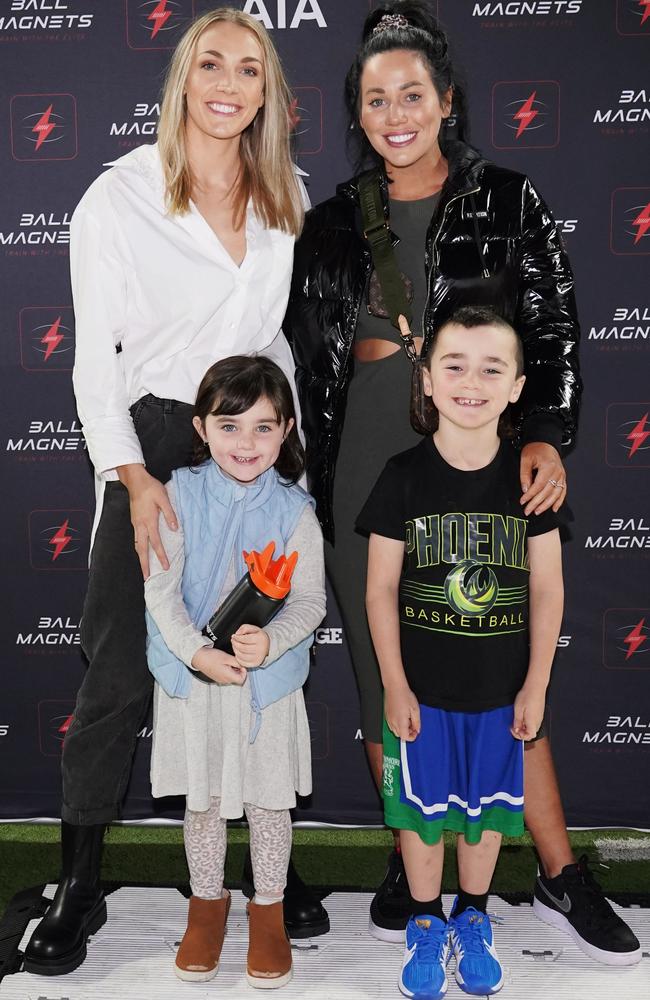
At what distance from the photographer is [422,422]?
2.04 meters

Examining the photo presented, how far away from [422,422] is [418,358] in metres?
0.15

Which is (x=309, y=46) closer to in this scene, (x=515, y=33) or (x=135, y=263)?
(x=515, y=33)

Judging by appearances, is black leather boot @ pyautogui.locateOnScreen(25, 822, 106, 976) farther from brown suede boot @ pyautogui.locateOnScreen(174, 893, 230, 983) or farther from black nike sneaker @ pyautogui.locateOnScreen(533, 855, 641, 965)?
black nike sneaker @ pyautogui.locateOnScreen(533, 855, 641, 965)

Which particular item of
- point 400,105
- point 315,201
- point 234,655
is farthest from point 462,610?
point 315,201

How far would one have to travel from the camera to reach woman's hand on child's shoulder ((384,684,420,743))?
2.02 metres

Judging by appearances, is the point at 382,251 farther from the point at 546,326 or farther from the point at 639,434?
the point at 639,434

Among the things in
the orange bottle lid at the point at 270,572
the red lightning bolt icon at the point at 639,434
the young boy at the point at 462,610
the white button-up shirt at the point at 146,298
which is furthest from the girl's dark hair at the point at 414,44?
the red lightning bolt icon at the point at 639,434

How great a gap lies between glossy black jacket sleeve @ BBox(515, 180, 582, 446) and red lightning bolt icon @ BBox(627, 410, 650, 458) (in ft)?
2.87

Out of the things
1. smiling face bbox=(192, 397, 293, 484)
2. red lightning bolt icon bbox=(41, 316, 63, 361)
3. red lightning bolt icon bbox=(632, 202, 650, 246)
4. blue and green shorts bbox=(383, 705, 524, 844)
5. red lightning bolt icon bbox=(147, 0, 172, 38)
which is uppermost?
red lightning bolt icon bbox=(147, 0, 172, 38)

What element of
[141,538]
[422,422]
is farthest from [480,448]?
[141,538]

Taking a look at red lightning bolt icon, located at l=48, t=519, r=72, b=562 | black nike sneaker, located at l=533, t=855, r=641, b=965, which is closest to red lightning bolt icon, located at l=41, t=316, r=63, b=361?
red lightning bolt icon, located at l=48, t=519, r=72, b=562

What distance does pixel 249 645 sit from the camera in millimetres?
1916

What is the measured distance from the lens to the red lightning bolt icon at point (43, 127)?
285cm

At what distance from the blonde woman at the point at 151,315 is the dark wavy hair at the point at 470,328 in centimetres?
42
